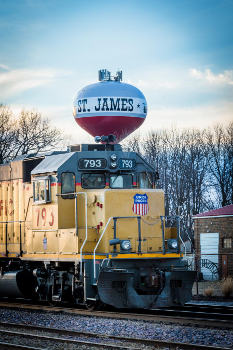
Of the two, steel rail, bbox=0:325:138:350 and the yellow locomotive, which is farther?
the yellow locomotive

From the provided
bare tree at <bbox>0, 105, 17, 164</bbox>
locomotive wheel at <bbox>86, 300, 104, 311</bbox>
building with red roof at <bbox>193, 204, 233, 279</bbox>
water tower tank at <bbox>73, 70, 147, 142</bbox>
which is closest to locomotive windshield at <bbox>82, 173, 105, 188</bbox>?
locomotive wheel at <bbox>86, 300, 104, 311</bbox>

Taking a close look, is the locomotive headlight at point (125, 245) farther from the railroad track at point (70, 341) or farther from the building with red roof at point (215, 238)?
the building with red roof at point (215, 238)

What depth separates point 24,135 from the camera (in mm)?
50188

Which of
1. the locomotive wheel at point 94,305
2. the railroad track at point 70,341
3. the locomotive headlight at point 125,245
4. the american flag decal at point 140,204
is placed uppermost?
the american flag decal at point 140,204

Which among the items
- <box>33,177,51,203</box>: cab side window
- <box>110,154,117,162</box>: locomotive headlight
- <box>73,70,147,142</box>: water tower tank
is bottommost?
<box>33,177,51,203</box>: cab side window

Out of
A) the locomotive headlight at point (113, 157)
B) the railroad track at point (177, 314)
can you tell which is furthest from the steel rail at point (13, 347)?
the locomotive headlight at point (113, 157)

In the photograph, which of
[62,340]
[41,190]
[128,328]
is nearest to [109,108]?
[41,190]

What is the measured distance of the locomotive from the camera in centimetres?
1516

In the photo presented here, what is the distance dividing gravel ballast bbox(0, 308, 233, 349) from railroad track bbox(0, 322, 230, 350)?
1.47 ft

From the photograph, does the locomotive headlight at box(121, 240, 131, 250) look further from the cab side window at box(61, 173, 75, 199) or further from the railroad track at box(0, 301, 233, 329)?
the cab side window at box(61, 173, 75, 199)

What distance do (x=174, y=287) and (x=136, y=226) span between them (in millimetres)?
1745

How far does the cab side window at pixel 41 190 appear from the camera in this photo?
53.8 ft

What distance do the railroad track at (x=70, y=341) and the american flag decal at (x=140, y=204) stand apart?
3.98 meters

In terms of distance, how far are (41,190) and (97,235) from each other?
2.14 meters
